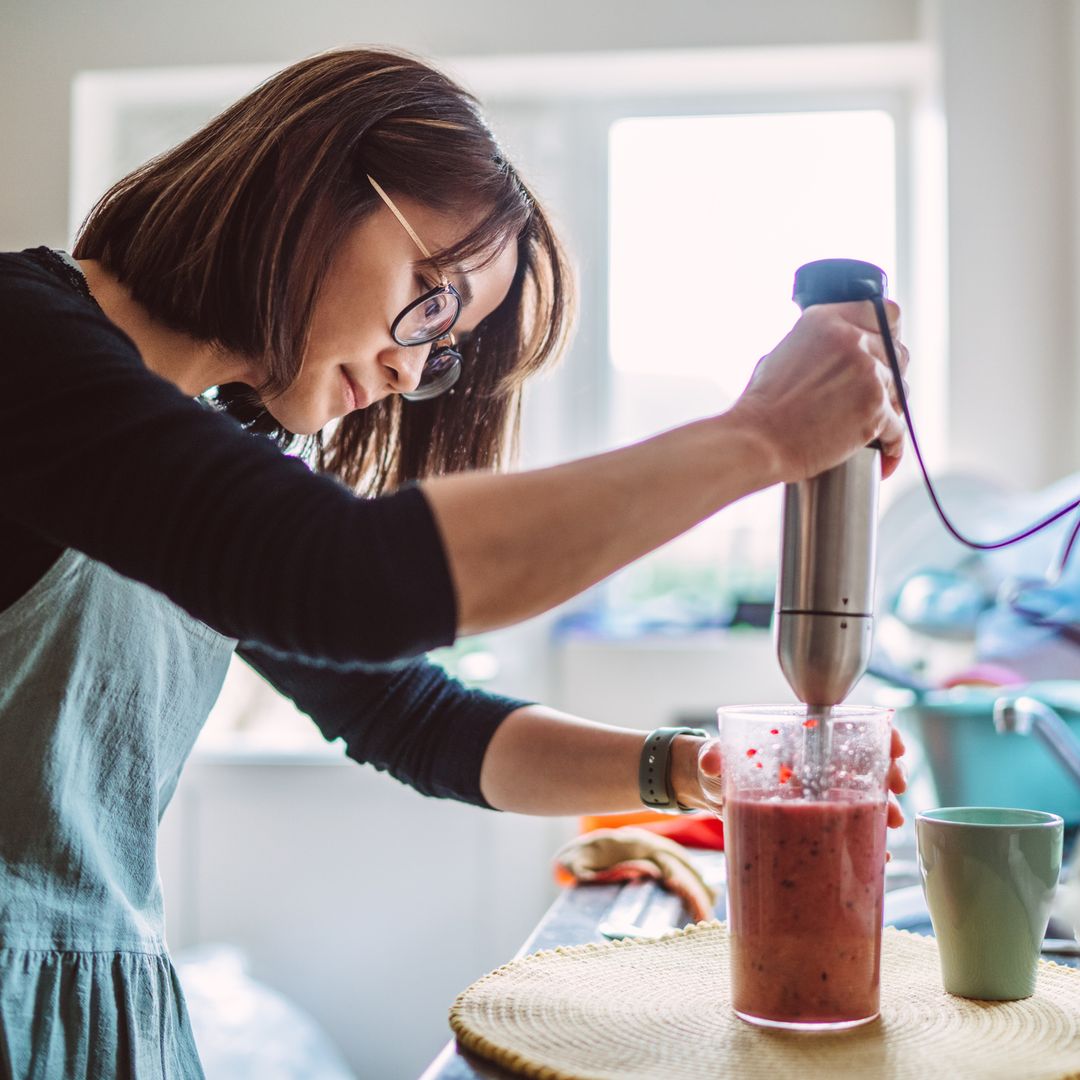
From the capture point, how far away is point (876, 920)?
75 cm

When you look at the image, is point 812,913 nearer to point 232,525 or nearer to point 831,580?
point 831,580

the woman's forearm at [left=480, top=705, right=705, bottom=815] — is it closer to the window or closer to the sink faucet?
the sink faucet

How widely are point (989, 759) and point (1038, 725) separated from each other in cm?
17

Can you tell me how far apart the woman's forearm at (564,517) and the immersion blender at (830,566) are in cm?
10

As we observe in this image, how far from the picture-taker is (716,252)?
9.13 feet

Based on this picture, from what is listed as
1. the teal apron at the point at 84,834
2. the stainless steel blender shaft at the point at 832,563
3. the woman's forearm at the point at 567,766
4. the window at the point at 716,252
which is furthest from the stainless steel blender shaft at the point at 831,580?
the window at the point at 716,252

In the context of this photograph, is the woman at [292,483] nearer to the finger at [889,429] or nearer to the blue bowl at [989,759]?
the finger at [889,429]

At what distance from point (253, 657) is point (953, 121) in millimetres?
1895

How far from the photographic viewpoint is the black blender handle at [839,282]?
0.74m

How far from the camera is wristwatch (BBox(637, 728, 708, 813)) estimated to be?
102 cm

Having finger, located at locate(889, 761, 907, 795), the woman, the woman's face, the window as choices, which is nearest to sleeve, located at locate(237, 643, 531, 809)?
the woman

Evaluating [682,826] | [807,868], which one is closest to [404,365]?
[807,868]

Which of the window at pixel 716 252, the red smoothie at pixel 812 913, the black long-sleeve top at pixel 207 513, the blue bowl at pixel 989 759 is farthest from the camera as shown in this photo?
the window at pixel 716 252

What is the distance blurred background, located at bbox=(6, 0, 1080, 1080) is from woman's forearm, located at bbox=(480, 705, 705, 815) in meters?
1.38
